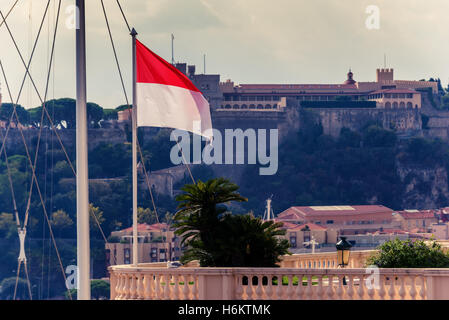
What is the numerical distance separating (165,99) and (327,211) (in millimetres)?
127767

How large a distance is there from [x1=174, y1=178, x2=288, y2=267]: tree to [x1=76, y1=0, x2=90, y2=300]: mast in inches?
109

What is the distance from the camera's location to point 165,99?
14.0m

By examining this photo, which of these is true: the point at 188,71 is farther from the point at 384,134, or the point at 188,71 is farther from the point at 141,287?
the point at 141,287

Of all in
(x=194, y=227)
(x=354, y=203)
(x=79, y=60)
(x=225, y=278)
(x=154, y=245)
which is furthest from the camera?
(x=354, y=203)

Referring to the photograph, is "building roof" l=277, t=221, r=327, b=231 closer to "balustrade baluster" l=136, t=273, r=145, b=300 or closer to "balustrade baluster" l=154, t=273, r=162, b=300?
"balustrade baluster" l=136, t=273, r=145, b=300

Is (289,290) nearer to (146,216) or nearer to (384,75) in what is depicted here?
(146,216)

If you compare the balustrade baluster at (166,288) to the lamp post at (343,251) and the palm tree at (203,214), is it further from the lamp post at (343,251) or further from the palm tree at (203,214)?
the lamp post at (343,251)

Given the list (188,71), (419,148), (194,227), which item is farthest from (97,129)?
(194,227)

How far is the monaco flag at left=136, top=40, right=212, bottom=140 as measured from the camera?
45.0 feet

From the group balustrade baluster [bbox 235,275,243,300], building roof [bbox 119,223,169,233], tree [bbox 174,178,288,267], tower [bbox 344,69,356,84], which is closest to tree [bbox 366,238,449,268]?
tree [bbox 174,178,288,267]

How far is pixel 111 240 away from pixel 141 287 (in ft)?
355

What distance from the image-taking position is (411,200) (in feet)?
512

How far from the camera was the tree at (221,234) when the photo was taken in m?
12.8

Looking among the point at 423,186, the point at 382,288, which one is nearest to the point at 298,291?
the point at 382,288
